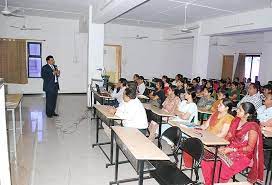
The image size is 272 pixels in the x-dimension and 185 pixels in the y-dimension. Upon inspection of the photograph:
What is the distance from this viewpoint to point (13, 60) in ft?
31.4

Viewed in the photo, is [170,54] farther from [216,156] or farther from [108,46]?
[216,156]

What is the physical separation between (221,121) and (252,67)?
10.0 m

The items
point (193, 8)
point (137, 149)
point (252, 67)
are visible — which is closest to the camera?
point (137, 149)

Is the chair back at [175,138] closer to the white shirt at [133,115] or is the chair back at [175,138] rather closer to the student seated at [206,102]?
the white shirt at [133,115]

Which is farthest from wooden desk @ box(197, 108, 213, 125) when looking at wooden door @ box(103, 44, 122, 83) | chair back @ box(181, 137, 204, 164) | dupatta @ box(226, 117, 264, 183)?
wooden door @ box(103, 44, 122, 83)

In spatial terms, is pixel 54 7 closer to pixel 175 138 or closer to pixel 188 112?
pixel 188 112

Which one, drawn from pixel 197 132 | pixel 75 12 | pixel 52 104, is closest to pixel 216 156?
pixel 197 132

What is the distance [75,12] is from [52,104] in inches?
143

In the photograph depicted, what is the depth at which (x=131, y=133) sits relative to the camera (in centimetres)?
318

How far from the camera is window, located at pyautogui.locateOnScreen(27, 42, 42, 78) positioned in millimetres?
10031

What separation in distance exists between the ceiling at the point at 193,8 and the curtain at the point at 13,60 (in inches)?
166

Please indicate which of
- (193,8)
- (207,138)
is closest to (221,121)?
(207,138)

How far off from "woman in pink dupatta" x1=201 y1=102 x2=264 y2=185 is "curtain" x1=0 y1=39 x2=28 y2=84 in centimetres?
864

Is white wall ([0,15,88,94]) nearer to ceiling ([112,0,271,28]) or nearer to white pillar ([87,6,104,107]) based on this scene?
ceiling ([112,0,271,28])
